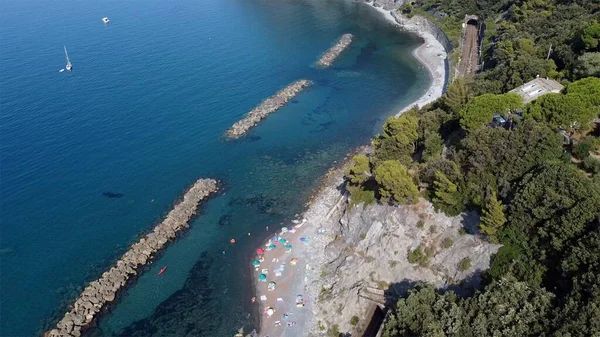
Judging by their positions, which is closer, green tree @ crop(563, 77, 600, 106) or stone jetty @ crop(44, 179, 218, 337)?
green tree @ crop(563, 77, 600, 106)

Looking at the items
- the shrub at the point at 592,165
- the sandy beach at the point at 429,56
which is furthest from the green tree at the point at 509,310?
the sandy beach at the point at 429,56

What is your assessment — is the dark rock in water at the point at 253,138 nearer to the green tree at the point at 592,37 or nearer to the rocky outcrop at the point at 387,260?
the rocky outcrop at the point at 387,260

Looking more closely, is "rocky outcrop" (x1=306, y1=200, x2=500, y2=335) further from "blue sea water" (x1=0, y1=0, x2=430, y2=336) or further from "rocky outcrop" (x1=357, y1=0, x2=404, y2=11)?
"rocky outcrop" (x1=357, y1=0, x2=404, y2=11)

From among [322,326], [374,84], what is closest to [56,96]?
Answer: [374,84]

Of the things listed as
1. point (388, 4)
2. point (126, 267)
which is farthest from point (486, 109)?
point (388, 4)

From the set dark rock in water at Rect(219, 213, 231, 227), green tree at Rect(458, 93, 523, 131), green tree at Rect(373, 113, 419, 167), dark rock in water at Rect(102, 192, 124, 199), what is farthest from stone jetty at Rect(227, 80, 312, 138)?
green tree at Rect(458, 93, 523, 131)
